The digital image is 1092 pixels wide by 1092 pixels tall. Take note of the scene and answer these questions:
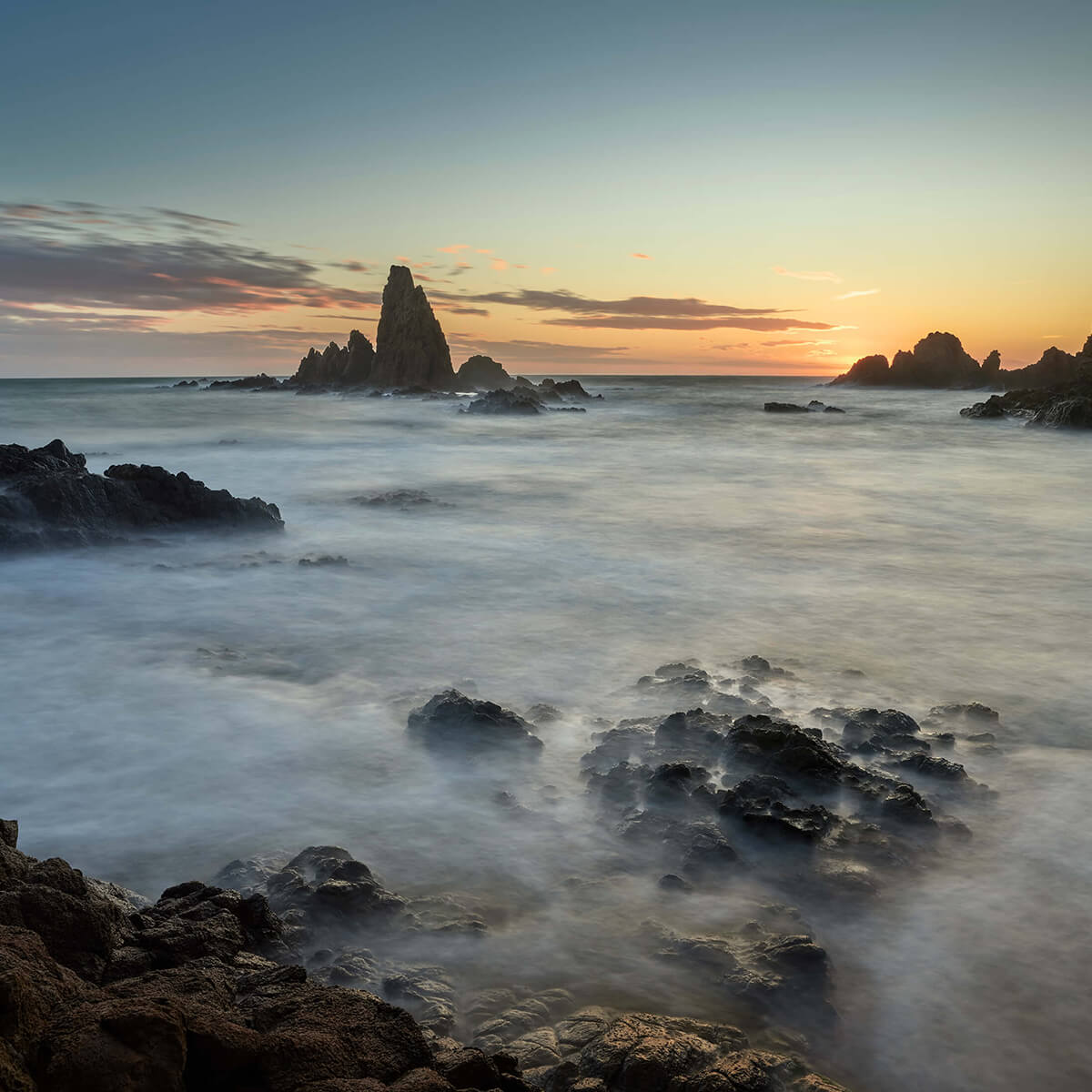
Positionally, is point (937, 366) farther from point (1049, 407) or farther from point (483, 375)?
point (1049, 407)

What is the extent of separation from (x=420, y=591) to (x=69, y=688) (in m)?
3.98

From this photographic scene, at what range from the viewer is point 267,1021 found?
2461 millimetres

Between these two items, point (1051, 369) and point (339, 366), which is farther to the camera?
point (339, 366)

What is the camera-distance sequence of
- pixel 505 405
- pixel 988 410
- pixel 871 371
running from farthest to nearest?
pixel 871 371 < pixel 505 405 < pixel 988 410

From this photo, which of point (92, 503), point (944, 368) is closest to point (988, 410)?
point (92, 503)

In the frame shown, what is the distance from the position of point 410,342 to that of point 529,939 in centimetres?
7718

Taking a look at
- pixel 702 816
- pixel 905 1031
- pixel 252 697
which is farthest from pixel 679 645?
pixel 905 1031

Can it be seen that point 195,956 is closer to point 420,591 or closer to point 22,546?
point 420,591

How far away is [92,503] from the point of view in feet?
37.7

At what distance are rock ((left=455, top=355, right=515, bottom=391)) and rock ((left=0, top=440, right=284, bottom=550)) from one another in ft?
234

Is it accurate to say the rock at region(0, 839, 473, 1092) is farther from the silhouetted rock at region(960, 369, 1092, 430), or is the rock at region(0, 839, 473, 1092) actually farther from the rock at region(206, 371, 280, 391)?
the rock at region(206, 371, 280, 391)

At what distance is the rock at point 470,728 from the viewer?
18.0ft

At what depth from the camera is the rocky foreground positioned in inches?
86.4

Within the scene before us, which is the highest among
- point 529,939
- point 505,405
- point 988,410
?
point 988,410
